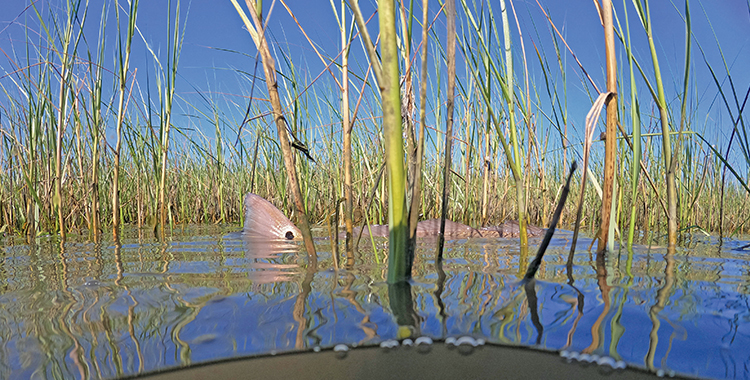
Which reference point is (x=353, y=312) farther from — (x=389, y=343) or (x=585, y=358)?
(x=585, y=358)

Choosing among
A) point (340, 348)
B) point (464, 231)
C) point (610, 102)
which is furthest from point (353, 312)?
point (464, 231)

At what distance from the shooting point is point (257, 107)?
3.80 m

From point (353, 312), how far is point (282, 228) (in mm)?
1999

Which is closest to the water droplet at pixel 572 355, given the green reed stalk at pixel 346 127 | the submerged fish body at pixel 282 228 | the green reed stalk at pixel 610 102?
the green reed stalk at pixel 610 102

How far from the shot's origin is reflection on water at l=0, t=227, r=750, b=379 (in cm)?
82

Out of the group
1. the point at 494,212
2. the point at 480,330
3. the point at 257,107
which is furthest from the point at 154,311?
the point at 494,212

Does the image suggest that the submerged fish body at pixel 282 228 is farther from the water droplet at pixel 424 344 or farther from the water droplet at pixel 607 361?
the water droplet at pixel 607 361

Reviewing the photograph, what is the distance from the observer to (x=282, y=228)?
295 centimetres

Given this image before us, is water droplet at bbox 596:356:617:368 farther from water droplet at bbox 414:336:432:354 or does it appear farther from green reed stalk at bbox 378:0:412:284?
green reed stalk at bbox 378:0:412:284

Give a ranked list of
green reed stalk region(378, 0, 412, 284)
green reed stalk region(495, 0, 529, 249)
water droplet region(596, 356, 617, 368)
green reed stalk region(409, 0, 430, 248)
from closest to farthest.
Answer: water droplet region(596, 356, 617, 368), green reed stalk region(378, 0, 412, 284), green reed stalk region(409, 0, 430, 248), green reed stalk region(495, 0, 529, 249)

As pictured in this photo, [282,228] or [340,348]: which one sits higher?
[282,228]

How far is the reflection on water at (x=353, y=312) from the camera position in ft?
2.70

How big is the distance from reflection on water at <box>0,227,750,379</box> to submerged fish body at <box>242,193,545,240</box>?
116 centimetres

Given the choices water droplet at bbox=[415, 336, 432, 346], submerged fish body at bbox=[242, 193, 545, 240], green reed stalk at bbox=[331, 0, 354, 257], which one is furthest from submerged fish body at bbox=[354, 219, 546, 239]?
water droplet at bbox=[415, 336, 432, 346]
